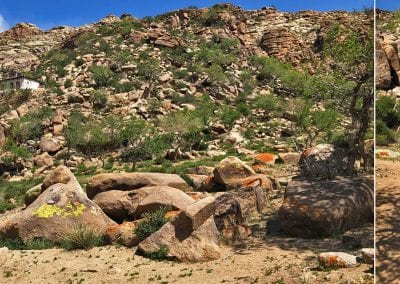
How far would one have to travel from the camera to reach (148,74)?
49.2 metres

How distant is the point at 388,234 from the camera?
140 inches

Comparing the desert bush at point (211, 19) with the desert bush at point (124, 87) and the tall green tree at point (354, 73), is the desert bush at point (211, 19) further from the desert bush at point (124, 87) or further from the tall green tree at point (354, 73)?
the tall green tree at point (354, 73)

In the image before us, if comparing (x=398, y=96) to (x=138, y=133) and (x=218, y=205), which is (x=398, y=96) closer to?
(x=218, y=205)

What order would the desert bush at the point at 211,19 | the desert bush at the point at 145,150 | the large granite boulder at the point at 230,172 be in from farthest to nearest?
1. the desert bush at the point at 211,19
2. the desert bush at the point at 145,150
3. the large granite boulder at the point at 230,172

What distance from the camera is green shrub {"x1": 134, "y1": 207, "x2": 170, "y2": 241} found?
34.9 feet

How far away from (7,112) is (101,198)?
34977 millimetres

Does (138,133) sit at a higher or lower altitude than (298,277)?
higher

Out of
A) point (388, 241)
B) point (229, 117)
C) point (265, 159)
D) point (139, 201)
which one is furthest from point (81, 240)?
point (229, 117)

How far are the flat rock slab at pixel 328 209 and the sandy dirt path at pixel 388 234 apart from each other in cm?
318

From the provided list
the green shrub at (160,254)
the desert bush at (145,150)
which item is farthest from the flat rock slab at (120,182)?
the desert bush at (145,150)

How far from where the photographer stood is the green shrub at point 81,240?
424 inches

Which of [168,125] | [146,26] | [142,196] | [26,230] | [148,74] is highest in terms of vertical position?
[146,26]

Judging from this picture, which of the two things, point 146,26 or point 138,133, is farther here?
point 146,26

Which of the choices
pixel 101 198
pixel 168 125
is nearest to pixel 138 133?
pixel 168 125
